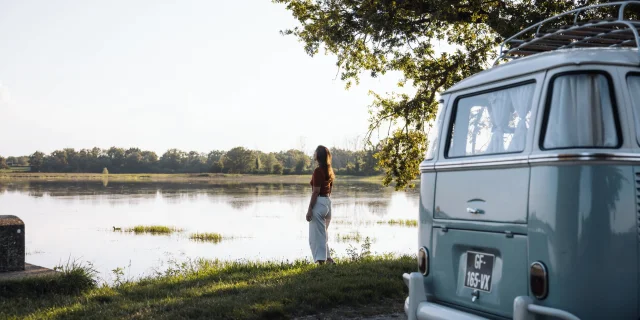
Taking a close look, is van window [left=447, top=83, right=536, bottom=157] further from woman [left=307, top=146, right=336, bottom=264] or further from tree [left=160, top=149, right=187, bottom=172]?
tree [left=160, top=149, right=187, bottom=172]

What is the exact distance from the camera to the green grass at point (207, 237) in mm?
23644

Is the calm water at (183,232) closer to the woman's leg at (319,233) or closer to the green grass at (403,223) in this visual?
the green grass at (403,223)

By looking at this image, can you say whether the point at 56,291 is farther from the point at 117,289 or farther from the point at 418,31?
the point at 418,31

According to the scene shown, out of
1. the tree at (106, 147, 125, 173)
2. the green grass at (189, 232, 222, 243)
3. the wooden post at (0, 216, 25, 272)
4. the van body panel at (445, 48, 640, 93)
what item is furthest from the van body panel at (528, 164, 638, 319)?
the tree at (106, 147, 125, 173)

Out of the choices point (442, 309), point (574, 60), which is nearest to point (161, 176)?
point (442, 309)

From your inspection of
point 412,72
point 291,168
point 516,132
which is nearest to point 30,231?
point 412,72

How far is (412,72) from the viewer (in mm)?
16078

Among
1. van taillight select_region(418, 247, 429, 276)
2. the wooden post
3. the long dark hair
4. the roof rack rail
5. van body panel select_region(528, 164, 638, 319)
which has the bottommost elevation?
the wooden post

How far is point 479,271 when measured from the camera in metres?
5.08

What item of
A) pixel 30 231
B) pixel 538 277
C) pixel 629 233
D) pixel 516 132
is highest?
pixel 516 132

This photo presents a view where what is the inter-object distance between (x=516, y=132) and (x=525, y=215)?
2.14ft

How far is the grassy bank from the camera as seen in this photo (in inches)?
289

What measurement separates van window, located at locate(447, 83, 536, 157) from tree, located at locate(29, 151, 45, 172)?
366ft

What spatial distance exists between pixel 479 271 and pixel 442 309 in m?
0.48
